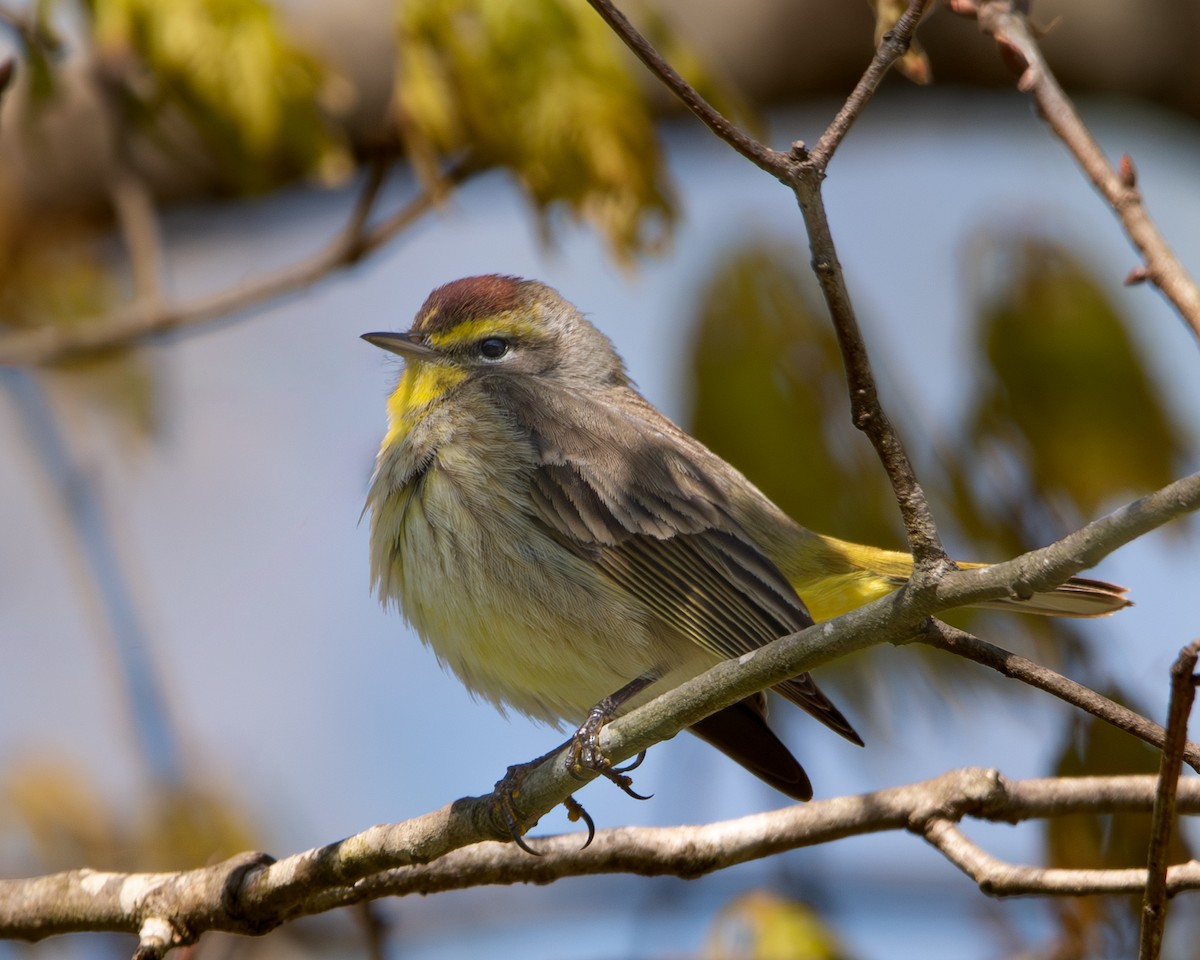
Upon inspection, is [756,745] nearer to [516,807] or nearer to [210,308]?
[516,807]

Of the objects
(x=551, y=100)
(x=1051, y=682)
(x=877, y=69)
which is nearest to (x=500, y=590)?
(x=551, y=100)

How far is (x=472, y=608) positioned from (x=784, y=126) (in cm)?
419

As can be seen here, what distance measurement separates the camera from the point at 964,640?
109 inches

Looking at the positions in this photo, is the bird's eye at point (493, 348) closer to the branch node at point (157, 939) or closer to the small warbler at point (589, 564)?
the small warbler at point (589, 564)

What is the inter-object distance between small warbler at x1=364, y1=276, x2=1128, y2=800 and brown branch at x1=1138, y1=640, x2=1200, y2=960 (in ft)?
5.30

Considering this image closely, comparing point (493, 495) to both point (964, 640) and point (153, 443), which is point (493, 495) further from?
point (153, 443)

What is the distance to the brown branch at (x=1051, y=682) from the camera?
2.66 m

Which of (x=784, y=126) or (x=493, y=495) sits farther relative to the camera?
(x=784, y=126)

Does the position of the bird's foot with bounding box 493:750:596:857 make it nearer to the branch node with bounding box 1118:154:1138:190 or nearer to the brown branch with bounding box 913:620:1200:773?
the brown branch with bounding box 913:620:1200:773

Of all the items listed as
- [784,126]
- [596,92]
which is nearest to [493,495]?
[596,92]

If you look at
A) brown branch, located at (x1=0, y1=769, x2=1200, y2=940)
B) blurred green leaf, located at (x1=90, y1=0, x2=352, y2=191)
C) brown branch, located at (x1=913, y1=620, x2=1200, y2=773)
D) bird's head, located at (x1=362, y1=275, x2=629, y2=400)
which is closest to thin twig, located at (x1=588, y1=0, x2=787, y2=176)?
brown branch, located at (x1=913, y1=620, x2=1200, y2=773)

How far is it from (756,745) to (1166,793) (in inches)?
82.6

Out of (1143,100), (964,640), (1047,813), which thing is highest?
(1143,100)

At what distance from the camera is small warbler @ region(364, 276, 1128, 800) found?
4180mm
